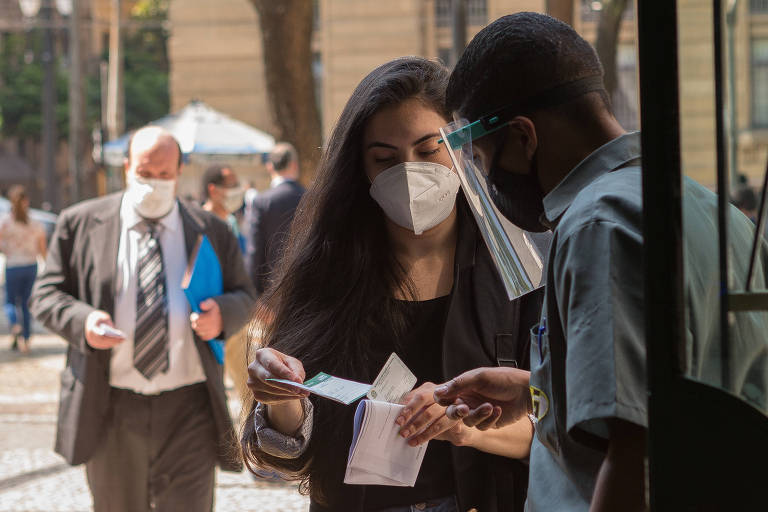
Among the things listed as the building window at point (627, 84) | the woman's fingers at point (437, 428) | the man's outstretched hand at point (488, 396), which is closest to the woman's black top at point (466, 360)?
the woman's fingers at point (437, 428)

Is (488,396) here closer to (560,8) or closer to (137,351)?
(137,351)

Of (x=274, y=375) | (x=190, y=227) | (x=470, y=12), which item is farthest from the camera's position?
(x=470, y=12)

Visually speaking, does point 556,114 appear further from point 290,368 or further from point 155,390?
point 155,390

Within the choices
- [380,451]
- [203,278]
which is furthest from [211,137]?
[380,451]

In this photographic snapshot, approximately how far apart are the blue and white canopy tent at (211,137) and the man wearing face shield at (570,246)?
13.0 meters

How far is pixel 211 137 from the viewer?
15.5 meters

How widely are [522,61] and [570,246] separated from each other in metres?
0.41

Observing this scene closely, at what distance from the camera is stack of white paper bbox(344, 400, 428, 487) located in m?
2.36

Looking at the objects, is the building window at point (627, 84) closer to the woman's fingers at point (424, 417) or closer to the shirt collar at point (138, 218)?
the shirt collar at point (138, 218)

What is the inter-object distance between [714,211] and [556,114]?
44cm

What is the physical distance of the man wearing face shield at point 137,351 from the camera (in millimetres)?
4344

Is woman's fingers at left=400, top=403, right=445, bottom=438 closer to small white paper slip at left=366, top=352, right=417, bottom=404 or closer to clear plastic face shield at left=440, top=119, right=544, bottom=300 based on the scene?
small white paper slip at left=366, top=352, right=417, bottom=404

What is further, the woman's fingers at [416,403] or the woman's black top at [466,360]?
the woman's black top at [466,360]

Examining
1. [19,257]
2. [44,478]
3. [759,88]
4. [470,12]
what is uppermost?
[470,12]
